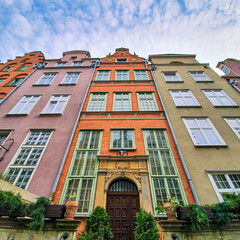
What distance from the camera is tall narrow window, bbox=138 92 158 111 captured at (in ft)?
36.5

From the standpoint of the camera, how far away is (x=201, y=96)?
11.6 metres

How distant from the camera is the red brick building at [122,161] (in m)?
6.43

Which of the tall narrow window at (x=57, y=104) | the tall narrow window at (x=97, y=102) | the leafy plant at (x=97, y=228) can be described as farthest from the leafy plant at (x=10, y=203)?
the tall narrow window at (x=97, y=102)

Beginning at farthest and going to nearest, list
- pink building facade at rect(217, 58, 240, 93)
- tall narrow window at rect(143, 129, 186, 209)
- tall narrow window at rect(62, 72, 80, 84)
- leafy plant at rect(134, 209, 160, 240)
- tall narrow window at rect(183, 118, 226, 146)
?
pink building facade at rect(217, 58, 240, 93)
tall narrow window at rect(62, 72, 80, 84)
tall narrow window at rect(183, 118, 226, 146)
tall narrow window at rect(143, 129, 186, 209)
leafy plant at rect(134, 209, 160, 240)

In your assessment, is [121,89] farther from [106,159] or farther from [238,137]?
[238,137]

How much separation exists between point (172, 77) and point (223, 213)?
13.2 meters

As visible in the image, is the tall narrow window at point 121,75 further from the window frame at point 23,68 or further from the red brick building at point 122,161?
the window frame at point 23,68

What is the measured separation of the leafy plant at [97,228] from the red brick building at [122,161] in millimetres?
1167

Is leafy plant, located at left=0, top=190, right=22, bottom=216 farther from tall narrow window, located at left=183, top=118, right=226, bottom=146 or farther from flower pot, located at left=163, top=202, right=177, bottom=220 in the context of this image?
tall narrow window, located at left=183, top=118, right=226, bottom=146

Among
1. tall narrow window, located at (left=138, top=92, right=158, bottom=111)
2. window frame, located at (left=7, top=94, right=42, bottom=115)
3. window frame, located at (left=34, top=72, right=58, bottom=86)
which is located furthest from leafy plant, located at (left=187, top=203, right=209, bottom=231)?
window frame, located at (left=34, top=72, right=58, bottom=86)

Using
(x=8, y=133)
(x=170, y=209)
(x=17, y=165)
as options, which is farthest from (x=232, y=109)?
(x=8, y=133)

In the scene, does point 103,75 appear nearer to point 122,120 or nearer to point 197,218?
point 122,120

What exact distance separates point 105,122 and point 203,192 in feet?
23.3

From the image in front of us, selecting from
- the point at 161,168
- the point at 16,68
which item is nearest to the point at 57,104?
the point at 161,168
